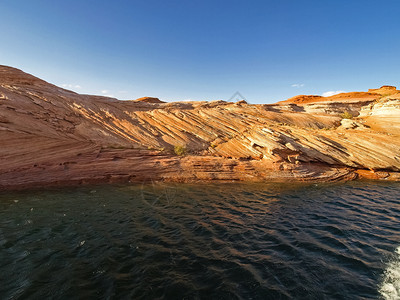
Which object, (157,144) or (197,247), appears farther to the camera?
(157,144)

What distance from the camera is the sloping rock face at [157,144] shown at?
730 inches

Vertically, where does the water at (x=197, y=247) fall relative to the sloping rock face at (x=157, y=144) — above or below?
below

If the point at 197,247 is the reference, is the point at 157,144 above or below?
above

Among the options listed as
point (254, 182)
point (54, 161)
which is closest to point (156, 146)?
point (54, 161)

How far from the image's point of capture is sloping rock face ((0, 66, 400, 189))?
18547 millimetres

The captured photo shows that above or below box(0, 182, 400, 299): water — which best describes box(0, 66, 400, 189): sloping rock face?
above

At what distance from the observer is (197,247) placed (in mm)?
8742

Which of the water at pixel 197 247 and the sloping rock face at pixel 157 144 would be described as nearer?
the water at pixel 197 247

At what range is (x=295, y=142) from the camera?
24.5 metres

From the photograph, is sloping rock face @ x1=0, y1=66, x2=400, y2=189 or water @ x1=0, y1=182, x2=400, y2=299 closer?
water @ x1=0, y1=182, x2=400, y2=299

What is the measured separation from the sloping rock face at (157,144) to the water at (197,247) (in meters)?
4.58

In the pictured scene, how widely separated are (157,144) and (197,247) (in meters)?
17.3

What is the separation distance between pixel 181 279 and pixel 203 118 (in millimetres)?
26347

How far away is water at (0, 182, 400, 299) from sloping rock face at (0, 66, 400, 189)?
458cm
